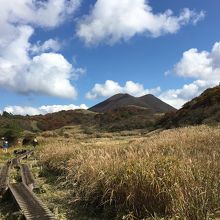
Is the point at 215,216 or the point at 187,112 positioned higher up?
the point at 187,112

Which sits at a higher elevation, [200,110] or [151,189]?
[200,110]

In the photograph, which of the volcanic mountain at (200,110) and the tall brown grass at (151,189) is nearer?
the tall brown grass at (151,189)

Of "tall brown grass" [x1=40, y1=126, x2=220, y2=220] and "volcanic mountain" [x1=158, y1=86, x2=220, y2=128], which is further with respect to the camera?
"volcanic mountain" [x1=158, y1=86, x2=220, y2=128]

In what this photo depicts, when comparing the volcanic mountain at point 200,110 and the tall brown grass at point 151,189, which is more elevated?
the volcanic mountain at point 200,110

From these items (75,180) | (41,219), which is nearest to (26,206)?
(41,219)

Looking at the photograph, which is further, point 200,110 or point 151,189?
point 200,110

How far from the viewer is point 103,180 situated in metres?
9.27

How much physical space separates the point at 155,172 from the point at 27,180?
7207 millimetres

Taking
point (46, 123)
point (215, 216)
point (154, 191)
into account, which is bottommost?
point (215, 216)

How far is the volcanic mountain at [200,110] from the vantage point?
150 feet

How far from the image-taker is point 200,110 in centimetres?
5012

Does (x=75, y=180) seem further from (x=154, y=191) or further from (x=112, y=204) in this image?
(x=154, y=191)

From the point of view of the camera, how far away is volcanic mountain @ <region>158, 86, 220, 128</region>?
150 feet

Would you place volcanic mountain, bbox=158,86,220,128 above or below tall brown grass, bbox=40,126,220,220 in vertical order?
Answer: above
